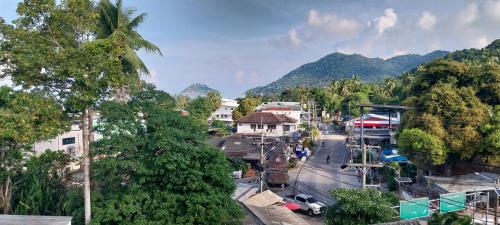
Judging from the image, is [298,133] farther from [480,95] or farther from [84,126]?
[84,126]

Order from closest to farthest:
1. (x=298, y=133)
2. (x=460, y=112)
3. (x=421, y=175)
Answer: (x=460, y=112) → (x=421, y=175) → (x=298, y=133)

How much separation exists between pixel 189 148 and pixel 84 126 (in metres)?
4.17

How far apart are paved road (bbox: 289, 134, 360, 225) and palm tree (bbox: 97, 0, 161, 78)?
13312mm

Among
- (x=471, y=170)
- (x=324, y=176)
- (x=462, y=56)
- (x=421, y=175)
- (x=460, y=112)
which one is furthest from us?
(x=462, y=56)

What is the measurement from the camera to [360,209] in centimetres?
1475

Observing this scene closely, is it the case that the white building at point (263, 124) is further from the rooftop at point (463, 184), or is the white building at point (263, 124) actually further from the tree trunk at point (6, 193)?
the tree trunk at point (6, 193)

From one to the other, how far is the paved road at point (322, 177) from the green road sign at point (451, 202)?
24.5 feet

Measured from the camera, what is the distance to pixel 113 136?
1370cm

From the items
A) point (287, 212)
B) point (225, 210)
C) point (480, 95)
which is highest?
point (480, 95)

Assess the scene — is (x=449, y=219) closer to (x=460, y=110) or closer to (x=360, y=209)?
Result: (x=360, y=209)

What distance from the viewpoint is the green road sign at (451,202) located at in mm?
15766

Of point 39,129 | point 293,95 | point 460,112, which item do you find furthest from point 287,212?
point 293,95

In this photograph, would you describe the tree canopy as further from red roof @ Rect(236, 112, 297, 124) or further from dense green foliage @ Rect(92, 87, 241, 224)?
red roof @ Rect(236, 112, 297, 124)

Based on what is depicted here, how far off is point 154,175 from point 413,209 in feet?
35.2
